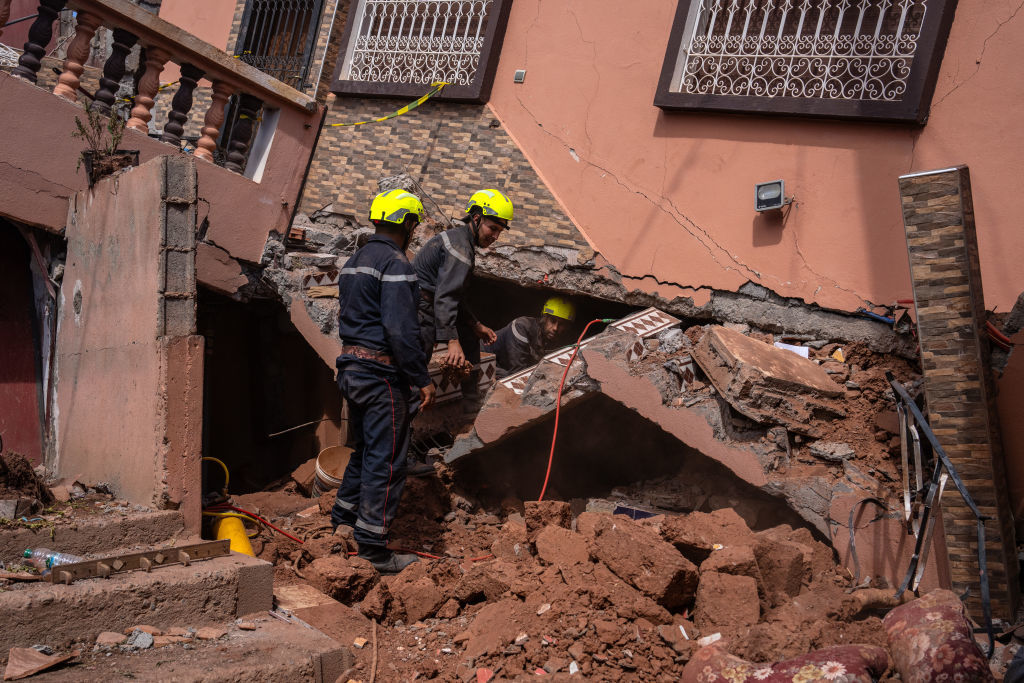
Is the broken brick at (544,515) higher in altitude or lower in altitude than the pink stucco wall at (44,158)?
lower

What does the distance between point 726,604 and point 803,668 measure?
66cm

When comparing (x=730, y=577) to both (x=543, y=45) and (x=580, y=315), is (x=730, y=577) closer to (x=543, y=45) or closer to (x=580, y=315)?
(x=580, y=315)

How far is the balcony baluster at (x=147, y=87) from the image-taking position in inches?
259

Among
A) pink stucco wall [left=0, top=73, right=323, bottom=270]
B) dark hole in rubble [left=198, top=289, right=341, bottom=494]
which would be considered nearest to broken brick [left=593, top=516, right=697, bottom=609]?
pink stucco wall [left=0, top=73, right=323, bottom=270]

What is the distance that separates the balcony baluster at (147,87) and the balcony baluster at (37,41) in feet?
2.24

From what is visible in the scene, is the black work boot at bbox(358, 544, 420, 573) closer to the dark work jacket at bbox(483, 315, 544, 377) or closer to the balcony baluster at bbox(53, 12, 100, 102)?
the dark work jacket at bbox(483, 315, 544, 377)

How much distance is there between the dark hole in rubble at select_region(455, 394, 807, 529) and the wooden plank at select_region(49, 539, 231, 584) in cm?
247

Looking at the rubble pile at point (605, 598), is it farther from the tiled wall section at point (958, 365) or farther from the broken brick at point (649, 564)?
the tiled wall section at point (958, 365)

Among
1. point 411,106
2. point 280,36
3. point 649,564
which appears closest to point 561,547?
point 649,564

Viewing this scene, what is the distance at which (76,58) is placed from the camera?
6.27 m

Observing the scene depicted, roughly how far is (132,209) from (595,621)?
3.35 meters

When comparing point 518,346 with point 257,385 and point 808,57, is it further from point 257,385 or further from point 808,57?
point 257,385

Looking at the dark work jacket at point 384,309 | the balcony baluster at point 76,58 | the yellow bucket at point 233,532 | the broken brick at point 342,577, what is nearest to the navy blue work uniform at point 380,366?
the dark work jacket at point 384,309

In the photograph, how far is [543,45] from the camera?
6988mm
